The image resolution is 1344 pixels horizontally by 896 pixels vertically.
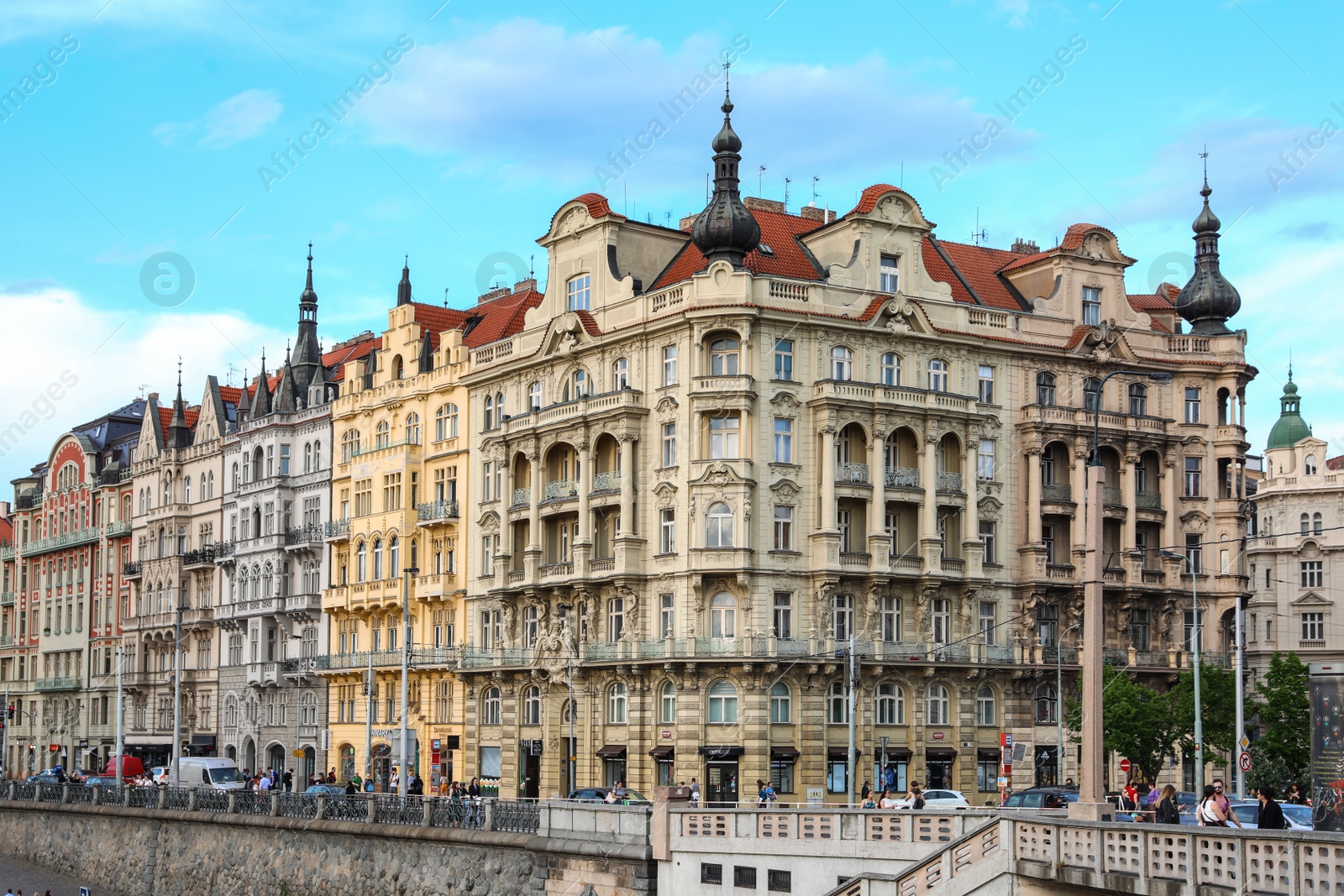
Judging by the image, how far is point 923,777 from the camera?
6712 centimetres

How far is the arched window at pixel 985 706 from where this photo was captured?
69.1 m

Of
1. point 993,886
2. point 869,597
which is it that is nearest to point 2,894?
point 869,597

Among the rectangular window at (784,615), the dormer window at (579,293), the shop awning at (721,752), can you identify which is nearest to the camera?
the shop awning at (721,752)

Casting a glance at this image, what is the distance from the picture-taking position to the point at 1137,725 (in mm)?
64500

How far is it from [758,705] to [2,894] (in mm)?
27396

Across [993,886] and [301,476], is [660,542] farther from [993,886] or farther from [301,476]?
[993,886]

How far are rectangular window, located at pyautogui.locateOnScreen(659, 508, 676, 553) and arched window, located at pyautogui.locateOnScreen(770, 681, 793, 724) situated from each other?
6.17m

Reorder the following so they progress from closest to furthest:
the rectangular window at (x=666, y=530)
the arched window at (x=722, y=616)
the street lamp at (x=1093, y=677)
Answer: the street lamp at (x=1093, y=677) → the arched window at (x=722, y=616) → the rectangular window at (x=666, y=530)

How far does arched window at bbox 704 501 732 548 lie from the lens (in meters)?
64.7

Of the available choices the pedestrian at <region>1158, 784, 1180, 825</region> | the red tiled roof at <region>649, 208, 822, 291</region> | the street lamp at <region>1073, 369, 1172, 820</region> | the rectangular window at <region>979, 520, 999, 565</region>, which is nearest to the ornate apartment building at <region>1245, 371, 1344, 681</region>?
the rectangular window at <region>979, 520, 999, 565</region>

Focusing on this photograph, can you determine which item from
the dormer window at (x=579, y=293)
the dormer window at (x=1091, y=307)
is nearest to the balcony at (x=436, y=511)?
the dormer window at (x=579, y=293)

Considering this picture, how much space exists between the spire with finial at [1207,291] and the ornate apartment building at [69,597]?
201ft

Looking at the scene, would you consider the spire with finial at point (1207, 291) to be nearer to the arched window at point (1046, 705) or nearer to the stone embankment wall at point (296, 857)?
the arched window at point (1046, 705)

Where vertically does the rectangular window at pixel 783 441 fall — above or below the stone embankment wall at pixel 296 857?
above
